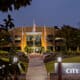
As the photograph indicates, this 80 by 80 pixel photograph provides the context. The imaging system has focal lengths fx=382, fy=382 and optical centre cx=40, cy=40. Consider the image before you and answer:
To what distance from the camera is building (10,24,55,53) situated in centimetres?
13250

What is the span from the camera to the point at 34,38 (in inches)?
5290

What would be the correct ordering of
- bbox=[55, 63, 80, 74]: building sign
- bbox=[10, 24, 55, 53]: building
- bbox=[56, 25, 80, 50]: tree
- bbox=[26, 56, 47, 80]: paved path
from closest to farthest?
bbox=[55, 63, 80, 74]: building sign < bbox=[26, 56, 47, 80]: paved path < bbox=[56, 25, 80, 50]: tree < bbox=[10, 24, 55, 53]: building

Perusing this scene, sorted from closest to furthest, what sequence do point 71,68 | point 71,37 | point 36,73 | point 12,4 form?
point 12,4 < point 71,68 < point 36,73 < point 71,37

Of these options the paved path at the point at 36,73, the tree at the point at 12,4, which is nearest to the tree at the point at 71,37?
the paved path at the point at 36,73

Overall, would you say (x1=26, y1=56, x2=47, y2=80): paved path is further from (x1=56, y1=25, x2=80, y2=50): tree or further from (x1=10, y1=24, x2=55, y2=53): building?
(x1=10, y1=24, x2=55, y2=53): building

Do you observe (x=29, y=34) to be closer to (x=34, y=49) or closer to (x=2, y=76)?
(x=34, y=49)

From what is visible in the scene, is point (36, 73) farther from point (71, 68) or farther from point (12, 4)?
point (12, 4)

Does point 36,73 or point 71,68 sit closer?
point 71,68

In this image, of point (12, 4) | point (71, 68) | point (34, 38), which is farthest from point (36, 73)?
point (34, 38)

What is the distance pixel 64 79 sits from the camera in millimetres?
23641

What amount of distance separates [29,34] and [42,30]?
4.87 meters

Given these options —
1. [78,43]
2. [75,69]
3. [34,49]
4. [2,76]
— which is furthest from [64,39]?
[2,76]

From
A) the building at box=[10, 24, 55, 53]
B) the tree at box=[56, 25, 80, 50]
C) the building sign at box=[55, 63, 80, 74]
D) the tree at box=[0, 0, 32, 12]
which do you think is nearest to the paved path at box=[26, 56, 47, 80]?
the building sign at box=[55, 63, 80, 74]

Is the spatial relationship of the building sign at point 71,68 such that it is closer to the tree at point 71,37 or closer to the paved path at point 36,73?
the paved path at point 36,73
